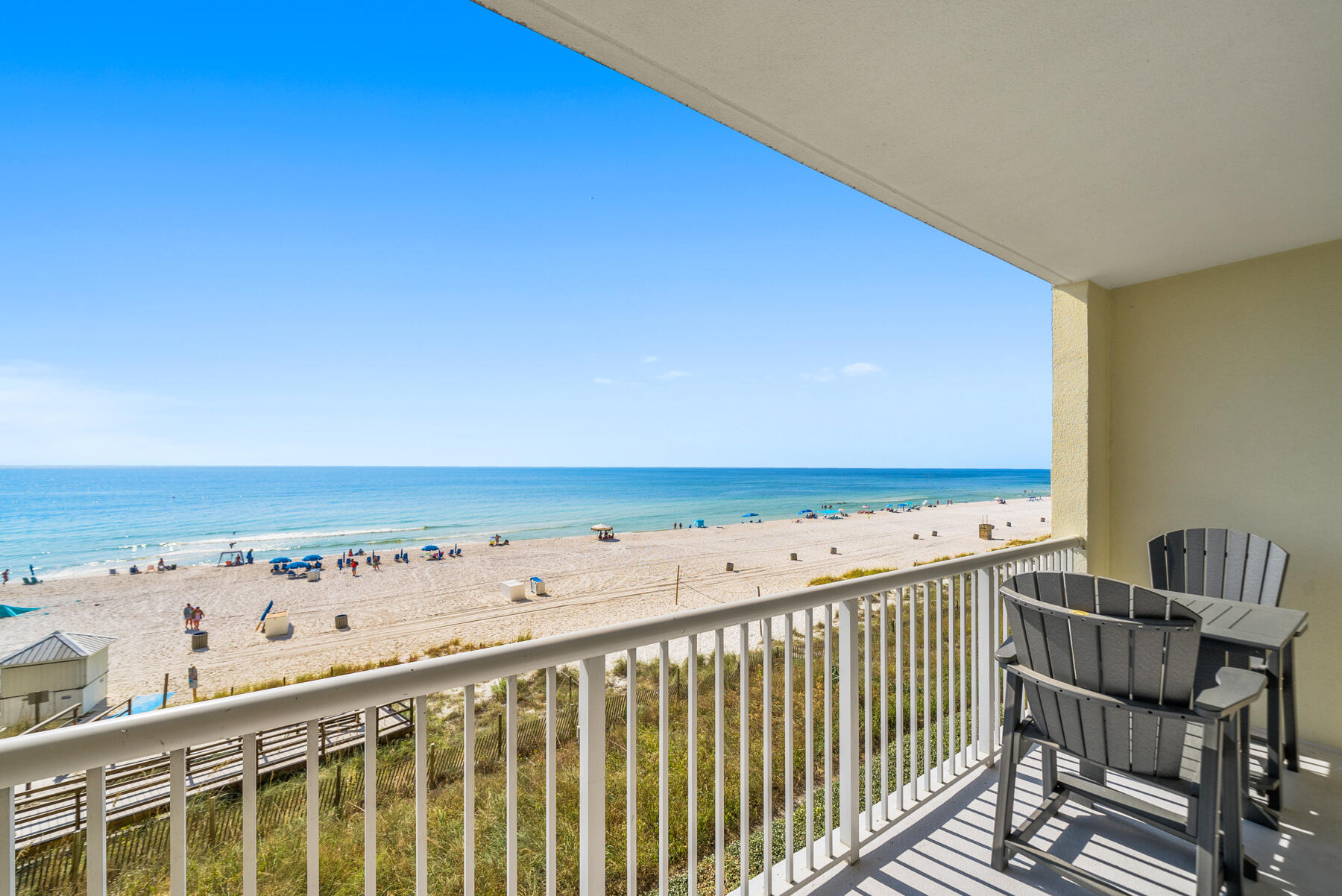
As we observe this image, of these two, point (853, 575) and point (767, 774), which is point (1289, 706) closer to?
point (767, 774)

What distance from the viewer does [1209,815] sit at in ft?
4.93

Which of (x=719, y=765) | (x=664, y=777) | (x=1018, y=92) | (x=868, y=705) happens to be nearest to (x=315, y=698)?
(x=664, y=777)

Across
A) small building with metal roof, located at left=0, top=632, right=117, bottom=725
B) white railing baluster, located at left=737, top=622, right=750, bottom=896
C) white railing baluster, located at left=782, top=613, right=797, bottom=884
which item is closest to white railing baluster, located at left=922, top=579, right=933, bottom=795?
white railing baluster, located at left=782, top=613, right=797, bottom=884

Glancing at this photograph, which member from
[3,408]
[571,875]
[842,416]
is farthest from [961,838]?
[842,416]

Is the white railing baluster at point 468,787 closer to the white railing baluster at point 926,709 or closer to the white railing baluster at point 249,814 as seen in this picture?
the white railing baluster at point 249,814

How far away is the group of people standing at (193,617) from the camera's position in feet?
40.0

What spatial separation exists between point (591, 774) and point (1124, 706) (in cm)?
142

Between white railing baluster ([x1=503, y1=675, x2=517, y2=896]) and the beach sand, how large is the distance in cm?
646

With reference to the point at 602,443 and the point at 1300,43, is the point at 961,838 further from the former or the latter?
the point at 602,443

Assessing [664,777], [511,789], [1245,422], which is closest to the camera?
[511,789]

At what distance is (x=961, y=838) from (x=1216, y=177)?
249 cm

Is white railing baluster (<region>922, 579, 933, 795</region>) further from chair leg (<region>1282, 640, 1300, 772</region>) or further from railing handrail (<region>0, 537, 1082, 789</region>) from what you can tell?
chair leg (<region>1282, 640, 1300, 772</region>)

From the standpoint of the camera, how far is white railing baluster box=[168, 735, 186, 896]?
0.79 m

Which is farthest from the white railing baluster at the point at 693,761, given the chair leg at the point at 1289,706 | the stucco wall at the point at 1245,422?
the stucco wall at the point at 1245,422
